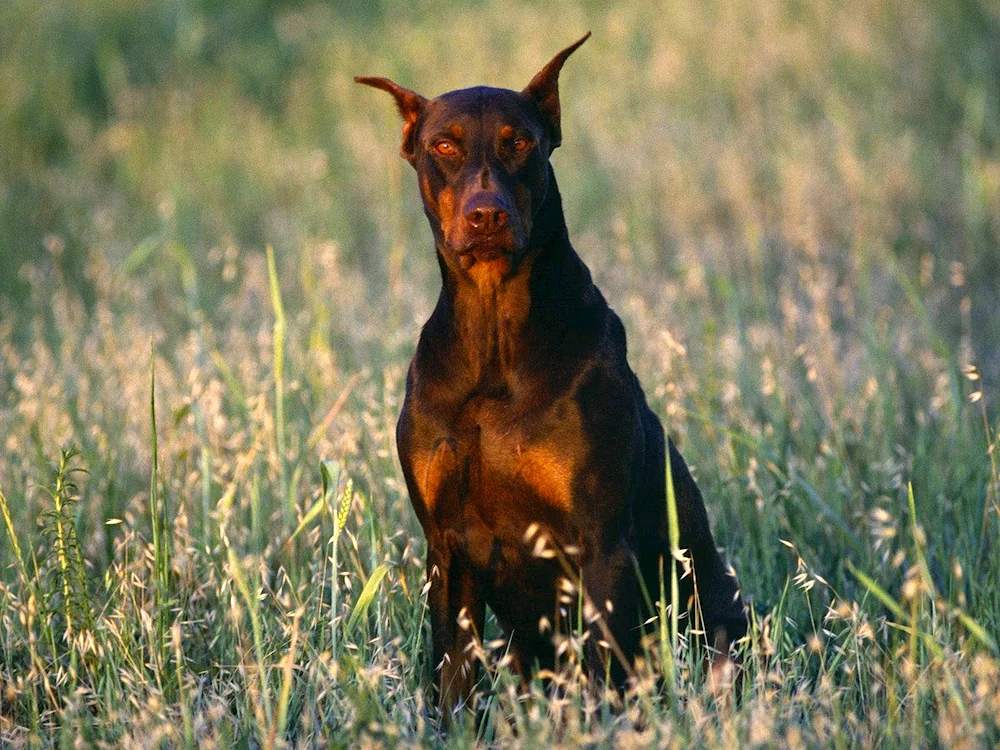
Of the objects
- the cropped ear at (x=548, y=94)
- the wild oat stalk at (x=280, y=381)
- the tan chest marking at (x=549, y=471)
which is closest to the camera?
the tan chest marking at (x=549, y=471)

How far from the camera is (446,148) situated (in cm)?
317

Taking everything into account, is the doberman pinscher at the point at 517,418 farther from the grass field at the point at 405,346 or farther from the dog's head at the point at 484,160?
the grass field at the point at 405,346

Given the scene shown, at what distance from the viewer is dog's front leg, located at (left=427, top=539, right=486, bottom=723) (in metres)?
3.16

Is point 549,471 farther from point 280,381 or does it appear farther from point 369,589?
point 280,381

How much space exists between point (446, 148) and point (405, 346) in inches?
95.5

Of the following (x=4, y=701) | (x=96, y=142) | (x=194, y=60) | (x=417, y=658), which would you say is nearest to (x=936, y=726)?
(x=417, y=658)

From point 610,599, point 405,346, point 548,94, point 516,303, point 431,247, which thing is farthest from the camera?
point 431,247

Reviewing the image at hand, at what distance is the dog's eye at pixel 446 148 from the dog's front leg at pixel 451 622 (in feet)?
3.04

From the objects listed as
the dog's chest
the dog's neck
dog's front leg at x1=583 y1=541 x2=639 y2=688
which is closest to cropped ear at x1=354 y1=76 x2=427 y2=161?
the dog's neck

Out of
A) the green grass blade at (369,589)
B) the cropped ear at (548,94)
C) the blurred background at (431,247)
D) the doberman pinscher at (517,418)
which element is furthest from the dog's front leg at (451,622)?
the cropped ear at (548,94)

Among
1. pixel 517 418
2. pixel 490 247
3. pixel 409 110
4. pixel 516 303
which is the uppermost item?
pixel 409 110

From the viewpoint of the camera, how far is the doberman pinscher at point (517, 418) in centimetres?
300

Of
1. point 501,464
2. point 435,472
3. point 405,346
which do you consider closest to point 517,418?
point 501,464

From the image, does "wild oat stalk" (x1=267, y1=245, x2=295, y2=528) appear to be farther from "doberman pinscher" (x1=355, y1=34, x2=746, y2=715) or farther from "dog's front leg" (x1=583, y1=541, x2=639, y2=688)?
A: "dog's front leg" (x1=583, y1=541, x2=639, y2=688)
